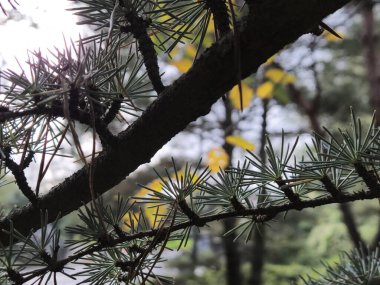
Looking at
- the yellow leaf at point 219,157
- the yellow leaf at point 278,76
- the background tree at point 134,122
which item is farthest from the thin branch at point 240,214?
the yellow leaf at point 278,76

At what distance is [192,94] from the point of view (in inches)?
8.4

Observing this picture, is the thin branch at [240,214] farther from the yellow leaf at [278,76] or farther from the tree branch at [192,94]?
the yellow leaf at [278,76]

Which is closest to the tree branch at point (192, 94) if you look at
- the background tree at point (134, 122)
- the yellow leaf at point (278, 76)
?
the background tree at point (134, 122)

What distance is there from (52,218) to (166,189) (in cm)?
8

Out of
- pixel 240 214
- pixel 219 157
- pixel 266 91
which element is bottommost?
pixel 240 214

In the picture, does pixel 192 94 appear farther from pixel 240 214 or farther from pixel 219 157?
pixel 219 157

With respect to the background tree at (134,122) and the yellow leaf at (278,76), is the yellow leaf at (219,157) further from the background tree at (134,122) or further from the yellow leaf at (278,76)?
the background tree at (134,122)

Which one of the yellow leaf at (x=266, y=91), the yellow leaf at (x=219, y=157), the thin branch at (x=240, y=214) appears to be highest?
the yellow leaf at (x=266, y=91)

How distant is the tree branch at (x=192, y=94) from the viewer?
190 millimetres

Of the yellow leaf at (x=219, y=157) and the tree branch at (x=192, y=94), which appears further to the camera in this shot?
the yellow leaf at (x=219, y=157)

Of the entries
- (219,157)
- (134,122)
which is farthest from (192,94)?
(219,157)

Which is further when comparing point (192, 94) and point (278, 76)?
point (278, 76)

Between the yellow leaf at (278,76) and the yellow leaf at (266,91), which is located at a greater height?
the yellow leaf at (278,76)

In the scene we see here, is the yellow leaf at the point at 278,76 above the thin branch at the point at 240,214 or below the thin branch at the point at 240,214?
above
